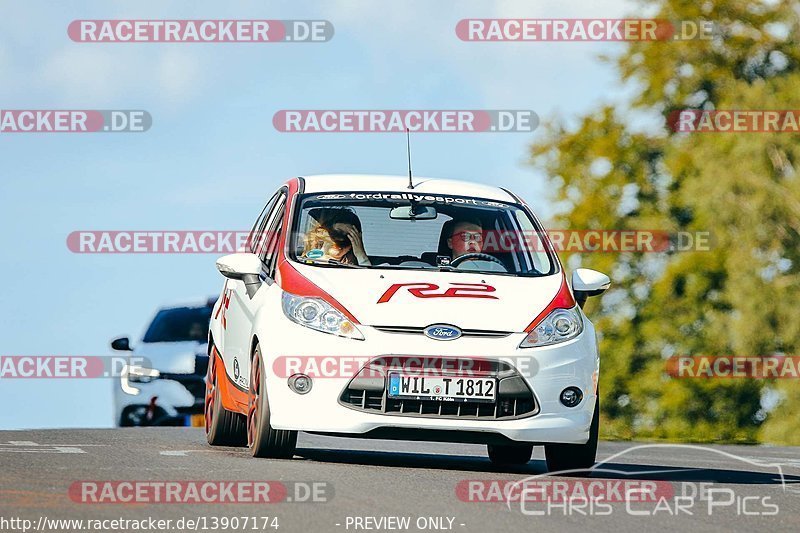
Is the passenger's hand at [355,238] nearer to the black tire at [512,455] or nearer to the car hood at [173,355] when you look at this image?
the black tire at [512,455]

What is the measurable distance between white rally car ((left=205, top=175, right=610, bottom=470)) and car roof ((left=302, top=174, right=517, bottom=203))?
0.83ft

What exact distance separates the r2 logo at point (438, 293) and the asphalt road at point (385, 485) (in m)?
1.08

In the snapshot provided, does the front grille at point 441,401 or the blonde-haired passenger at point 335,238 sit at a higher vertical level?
the blonde-haired passenger at point 335,238

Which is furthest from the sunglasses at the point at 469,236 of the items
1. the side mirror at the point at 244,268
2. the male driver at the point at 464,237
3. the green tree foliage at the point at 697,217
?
the green tree foliage at the point at 697,217

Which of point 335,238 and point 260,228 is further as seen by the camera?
point 260,228

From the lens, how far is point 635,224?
42938mm

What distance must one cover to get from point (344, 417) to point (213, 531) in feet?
9.23

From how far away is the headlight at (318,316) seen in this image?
398 inches

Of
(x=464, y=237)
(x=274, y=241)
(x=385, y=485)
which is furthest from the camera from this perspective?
(x=464, y=237)

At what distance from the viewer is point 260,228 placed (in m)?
12.8

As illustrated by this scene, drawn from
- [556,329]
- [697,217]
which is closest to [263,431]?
[556,329]

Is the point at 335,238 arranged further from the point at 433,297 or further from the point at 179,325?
the point at 179,325

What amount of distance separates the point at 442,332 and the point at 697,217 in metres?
31.8

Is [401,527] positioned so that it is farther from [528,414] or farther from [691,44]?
[691,44]
